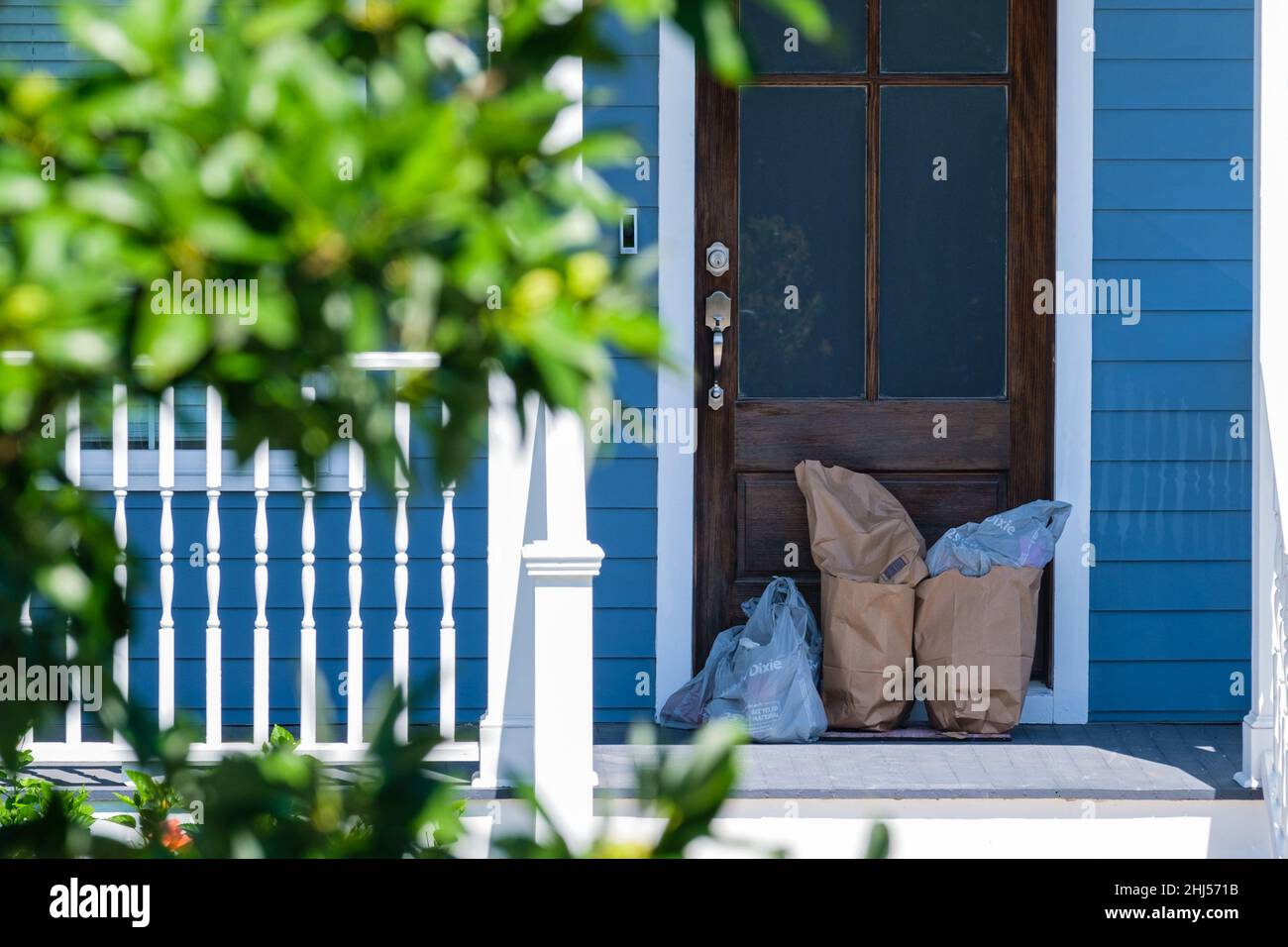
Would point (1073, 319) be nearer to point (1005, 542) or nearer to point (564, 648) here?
point (1005, 542)

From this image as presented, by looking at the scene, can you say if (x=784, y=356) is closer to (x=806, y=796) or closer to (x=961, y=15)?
(x=961, y=15)

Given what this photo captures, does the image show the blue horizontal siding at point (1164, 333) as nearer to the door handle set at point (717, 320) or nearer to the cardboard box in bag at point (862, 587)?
the cardboard box in bag at point (862, 587)

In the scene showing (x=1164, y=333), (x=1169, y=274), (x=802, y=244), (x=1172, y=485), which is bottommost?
(x=1172, y=485)

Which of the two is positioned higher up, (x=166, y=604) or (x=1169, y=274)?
(x=1169, y=274)

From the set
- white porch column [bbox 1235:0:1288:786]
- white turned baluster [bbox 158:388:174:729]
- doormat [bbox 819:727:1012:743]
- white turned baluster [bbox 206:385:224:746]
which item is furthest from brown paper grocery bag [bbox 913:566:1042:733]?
white turned baluster [bbox 158:388:174:729]

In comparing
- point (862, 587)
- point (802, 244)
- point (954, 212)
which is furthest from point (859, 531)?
point (954, 212)

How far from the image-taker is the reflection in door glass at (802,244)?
4.69 meters

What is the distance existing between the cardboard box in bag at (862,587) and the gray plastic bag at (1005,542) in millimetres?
86

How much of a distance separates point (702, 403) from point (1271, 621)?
69.3 inches

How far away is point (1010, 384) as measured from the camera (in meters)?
4.67

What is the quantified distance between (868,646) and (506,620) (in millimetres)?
1292

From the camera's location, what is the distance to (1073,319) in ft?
15.1

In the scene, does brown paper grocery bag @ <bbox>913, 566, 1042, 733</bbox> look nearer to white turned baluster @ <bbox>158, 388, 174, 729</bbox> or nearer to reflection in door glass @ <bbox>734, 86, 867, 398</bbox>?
reflection in door glass @ <bbox>734, 86, 867, 398</bbox>

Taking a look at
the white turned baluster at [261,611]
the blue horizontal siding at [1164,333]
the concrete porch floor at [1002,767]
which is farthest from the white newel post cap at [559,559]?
the blue horizontal siding at [1164,333]
